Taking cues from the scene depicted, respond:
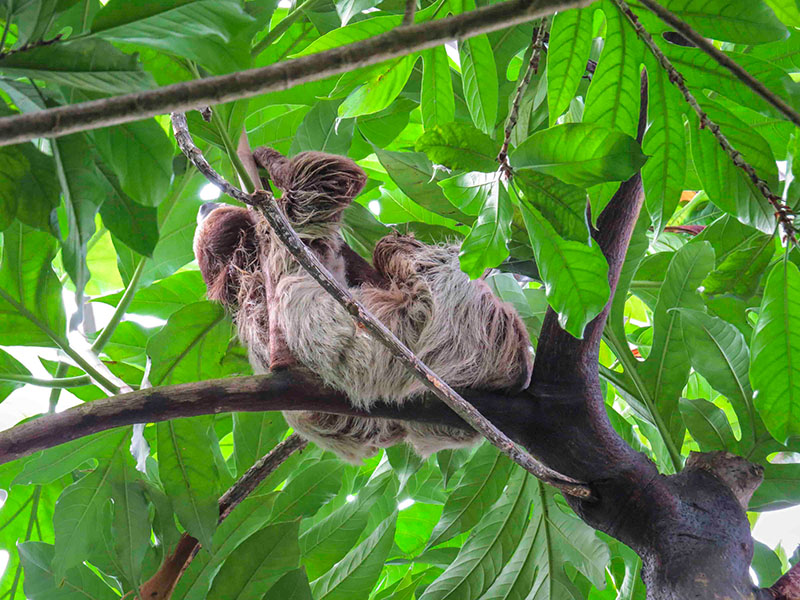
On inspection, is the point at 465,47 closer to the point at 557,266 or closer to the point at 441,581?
the point at 557,266

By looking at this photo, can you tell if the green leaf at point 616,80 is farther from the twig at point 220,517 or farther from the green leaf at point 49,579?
the green leaf at point 49,579

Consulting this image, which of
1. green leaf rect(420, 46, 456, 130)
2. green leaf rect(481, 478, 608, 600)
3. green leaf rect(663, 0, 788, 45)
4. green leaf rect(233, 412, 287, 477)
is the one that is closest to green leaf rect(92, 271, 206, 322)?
green leaf rect(233, 412, 287, 477)

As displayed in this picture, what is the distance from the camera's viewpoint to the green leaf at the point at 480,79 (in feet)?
4.14

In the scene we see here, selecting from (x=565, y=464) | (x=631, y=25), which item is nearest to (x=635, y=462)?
(x=565, y=464)

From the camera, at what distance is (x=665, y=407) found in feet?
5.27

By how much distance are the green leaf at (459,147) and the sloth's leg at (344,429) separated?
2.27 feet

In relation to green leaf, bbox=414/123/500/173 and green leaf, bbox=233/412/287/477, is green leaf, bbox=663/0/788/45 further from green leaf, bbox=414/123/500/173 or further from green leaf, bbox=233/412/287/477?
green leaf, bbox=233/412/287/477

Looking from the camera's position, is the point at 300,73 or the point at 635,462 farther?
the point at 635,462

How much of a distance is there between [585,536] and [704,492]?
1.49 ft

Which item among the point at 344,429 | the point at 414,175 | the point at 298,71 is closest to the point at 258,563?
the point at 344,429

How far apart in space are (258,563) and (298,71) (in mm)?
1383

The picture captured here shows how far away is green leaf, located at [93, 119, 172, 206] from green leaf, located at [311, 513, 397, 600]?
113cm

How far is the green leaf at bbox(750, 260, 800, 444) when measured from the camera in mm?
1111

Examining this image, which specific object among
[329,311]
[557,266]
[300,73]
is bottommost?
[300,73]
